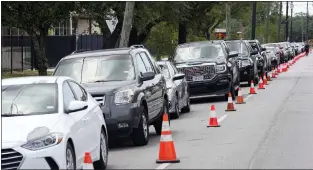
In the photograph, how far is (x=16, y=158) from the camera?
8.41m

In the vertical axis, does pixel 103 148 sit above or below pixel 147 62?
below

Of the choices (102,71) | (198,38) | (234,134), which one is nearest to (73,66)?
(102,71)

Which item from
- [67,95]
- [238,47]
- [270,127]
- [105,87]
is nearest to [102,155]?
→ [67,95]

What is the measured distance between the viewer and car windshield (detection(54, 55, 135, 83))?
1416cm

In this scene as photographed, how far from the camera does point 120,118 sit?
12875 mm


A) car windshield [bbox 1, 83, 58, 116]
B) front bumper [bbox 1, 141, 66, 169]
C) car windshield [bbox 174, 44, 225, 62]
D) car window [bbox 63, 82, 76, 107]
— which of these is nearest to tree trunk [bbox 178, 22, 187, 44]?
car windshield [bbox 174, 44, 225, 62]

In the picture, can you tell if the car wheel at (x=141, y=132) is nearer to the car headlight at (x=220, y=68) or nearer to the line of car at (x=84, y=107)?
the line of car at (x=84, y=107)

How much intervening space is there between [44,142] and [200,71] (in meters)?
15.7

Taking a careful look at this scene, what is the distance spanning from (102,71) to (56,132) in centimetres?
560

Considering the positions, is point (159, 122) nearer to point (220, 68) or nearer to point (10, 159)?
point (10, 159)

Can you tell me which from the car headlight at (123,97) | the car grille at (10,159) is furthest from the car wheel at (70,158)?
the car headlight at (123,97)

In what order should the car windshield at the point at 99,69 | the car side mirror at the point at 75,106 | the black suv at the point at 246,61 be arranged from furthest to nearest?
the black suv at the point at 246,61 < the car windshield at the point at 99,69 < the car side mirror at the point at 75,106

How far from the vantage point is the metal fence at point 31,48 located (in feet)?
135

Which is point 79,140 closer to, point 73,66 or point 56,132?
point 56,132
